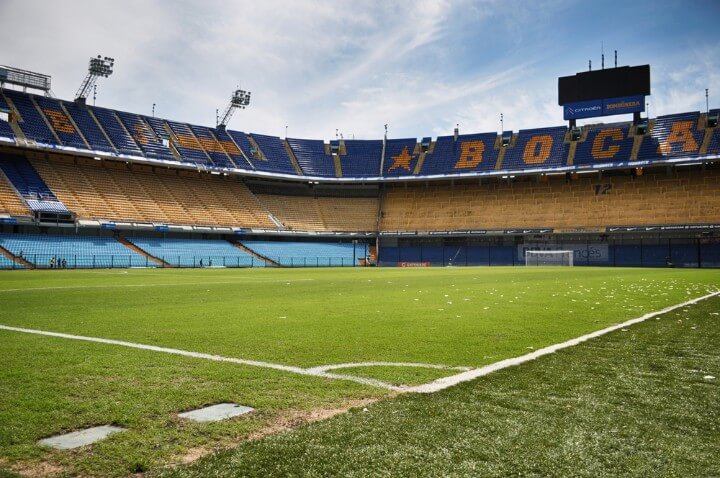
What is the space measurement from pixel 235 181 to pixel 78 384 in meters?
65.4

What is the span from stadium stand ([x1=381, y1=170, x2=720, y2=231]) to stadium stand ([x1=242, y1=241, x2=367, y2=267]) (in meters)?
6.28

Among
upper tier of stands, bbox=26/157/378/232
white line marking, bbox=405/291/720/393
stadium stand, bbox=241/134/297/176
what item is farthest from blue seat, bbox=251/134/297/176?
white line marking, bbox=405/291/720/393

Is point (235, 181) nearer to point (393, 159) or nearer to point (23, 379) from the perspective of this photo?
point (393, 159)

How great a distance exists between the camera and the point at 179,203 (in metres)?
58.2

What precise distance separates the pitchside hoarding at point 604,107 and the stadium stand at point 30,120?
57.3 m

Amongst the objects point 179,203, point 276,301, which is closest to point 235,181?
point 179,203

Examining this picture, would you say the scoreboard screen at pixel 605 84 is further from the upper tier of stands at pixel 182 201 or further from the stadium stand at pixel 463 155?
the upper tier of stands at pixel 182 201

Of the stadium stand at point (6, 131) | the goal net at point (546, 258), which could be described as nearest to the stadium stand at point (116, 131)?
the stadium stand at point (6, 131)

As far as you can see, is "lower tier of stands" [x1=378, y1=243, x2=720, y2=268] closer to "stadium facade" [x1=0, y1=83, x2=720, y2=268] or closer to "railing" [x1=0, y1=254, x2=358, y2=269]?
"stadium facade" [x1=0, y1=83, x2=720, y2=268]

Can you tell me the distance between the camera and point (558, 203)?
61.4 m

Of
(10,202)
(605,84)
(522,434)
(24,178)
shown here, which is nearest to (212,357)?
(522,434)

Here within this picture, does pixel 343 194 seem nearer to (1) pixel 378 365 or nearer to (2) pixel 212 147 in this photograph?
(2) pixel 212 147

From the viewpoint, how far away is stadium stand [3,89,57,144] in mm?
50062

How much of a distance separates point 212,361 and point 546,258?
58.7 meters
